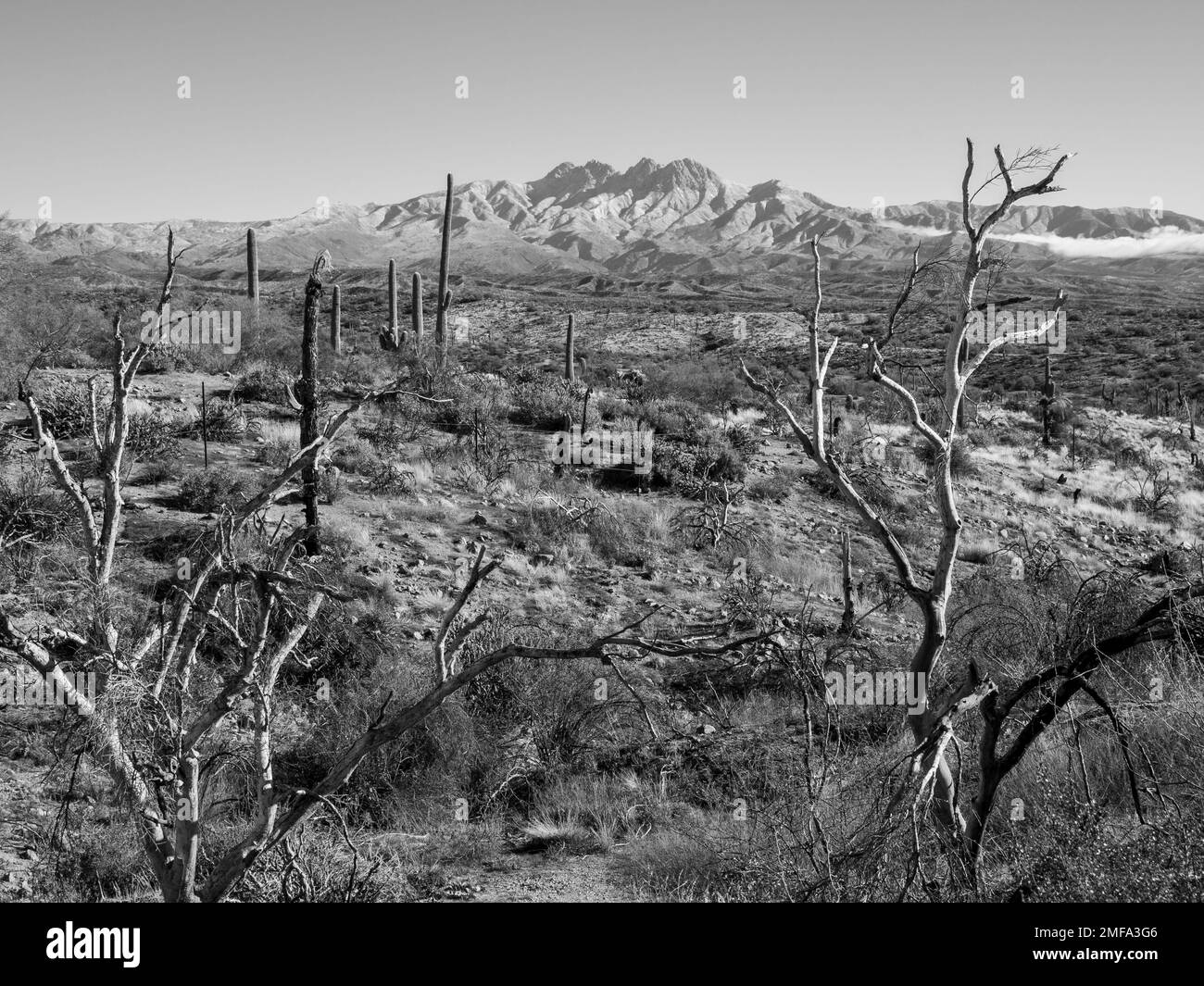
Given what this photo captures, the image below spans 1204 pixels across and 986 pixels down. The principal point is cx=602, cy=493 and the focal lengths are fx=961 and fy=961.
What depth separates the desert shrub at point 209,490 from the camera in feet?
48.1

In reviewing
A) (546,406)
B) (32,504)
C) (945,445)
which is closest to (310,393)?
(32,504)

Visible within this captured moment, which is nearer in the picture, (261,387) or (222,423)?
(222,423)

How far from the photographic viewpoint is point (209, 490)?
1513cm

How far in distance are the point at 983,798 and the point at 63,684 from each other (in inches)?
206

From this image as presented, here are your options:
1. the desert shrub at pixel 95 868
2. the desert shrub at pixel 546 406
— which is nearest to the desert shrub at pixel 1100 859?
the desert shrub at pixel 95 868

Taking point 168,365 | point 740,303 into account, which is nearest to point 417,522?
point 168,365

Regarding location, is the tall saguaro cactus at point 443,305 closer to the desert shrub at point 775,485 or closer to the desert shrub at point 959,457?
the desert shrub at point 775,485

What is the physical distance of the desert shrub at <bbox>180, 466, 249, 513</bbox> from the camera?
14.7 m

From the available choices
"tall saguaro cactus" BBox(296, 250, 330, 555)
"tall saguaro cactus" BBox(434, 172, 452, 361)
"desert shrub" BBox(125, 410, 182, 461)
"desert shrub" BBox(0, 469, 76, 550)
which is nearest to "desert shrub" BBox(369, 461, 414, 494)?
"tall saguaro cactus" BBox(296, 250, 330, 555)

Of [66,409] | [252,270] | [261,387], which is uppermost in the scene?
[252,270]

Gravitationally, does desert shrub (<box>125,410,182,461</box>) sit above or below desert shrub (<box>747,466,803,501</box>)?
above

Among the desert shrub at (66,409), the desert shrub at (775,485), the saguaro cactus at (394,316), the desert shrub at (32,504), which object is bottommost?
the desert shrub at (775,485)

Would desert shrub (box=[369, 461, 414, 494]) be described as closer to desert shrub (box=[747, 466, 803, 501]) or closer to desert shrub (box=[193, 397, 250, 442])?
desert shrub (box=[193, 397, 250, 442])

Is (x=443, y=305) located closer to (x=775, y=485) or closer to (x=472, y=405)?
(x=472, y=405)
